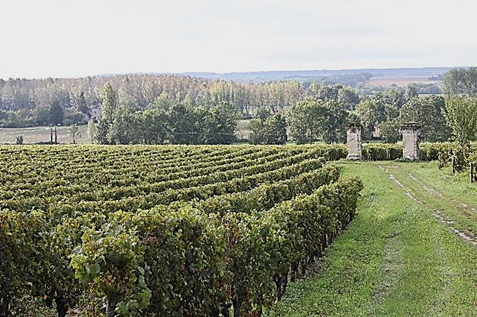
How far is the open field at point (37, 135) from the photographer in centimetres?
8662

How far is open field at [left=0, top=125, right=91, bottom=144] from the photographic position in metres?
86.6

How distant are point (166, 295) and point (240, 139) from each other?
70.9m

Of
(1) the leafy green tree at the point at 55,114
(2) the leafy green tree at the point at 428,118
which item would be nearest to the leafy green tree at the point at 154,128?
(2) the leafy green tree at the point at 428,118

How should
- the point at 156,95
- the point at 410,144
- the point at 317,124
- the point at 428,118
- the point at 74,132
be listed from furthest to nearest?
the point at 156,95 → the point at 74,132 → the point at 428,118 → the point at 317,124 → the point at 410,144

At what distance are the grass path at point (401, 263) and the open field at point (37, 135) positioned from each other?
70363 mm

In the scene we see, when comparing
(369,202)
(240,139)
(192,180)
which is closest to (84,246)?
(192,180)

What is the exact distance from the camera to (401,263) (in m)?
15.1

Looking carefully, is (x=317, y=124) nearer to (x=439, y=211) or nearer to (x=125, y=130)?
(x=125, y=130)

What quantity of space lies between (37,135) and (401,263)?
82931mm

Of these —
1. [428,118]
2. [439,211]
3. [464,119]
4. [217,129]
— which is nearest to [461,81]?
[428,118]

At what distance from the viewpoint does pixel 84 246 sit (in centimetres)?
729

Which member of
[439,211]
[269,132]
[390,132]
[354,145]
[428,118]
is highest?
[428,118]

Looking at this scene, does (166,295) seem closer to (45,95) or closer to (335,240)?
(335,240)

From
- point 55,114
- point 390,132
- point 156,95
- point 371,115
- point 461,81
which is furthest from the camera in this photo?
point 156,95
